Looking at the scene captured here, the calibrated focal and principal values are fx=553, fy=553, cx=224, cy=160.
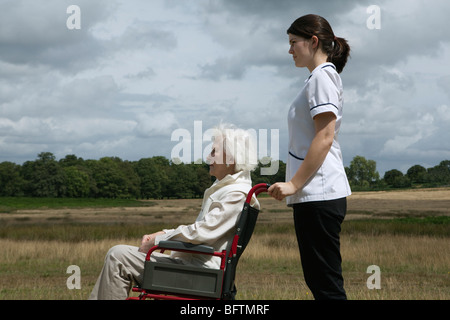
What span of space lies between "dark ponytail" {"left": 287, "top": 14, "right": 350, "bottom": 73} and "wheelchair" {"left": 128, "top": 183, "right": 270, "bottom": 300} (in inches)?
31.6

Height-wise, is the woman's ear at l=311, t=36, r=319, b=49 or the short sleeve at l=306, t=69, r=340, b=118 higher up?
the woman's ear at l=311, t=36, r=319, b=49

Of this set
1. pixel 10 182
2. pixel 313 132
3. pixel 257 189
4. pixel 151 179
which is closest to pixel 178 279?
pixel 257 189

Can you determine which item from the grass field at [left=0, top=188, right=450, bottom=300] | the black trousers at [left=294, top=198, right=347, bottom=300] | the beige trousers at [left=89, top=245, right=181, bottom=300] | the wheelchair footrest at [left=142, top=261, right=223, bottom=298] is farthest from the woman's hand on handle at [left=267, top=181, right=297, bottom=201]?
the grass field at [left=0, top=188, right=450, bottom=300]

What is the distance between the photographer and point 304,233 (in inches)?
108

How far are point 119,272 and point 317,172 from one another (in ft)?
4.28

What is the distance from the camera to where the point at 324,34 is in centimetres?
288

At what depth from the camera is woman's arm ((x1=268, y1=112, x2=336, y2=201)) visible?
2.67 metres

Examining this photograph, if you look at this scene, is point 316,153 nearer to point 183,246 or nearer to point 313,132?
point 313,132

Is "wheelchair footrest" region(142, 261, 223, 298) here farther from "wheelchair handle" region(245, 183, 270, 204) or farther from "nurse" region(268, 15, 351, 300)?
"nurse" region(268, 15, 351, 300)

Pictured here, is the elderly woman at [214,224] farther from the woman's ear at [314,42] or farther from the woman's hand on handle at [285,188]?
the woman's ear at [314,42]

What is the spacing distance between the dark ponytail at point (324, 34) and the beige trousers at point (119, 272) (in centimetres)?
146

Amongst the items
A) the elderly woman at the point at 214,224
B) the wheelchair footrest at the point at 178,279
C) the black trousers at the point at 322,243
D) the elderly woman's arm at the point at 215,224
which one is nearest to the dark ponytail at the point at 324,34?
the elderly woman at the point at 214,224
